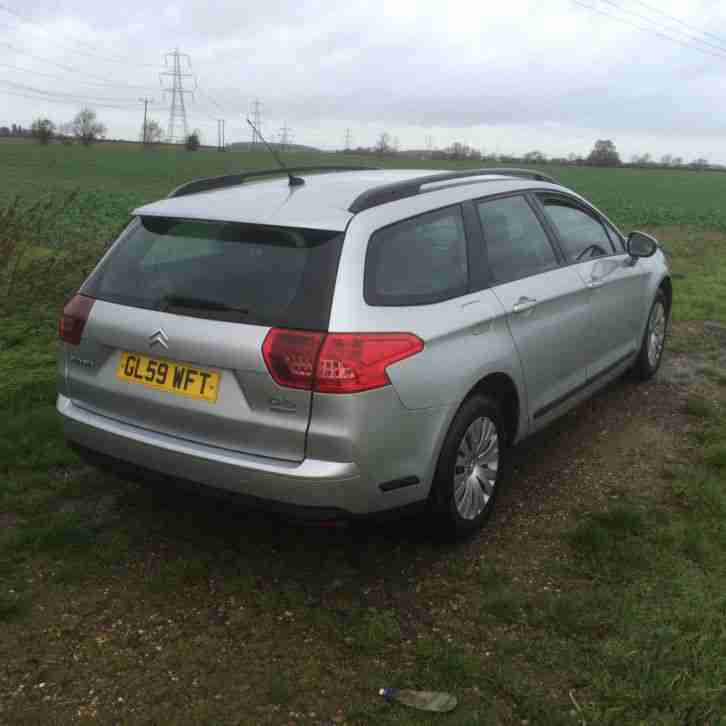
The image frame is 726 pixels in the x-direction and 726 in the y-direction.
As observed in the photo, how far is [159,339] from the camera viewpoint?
3328 mm

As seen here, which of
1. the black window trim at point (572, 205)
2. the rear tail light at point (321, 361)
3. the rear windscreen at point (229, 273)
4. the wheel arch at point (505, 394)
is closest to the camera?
the rear tail light at point (321, 361)


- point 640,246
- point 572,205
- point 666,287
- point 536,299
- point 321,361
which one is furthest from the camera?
point 666,287

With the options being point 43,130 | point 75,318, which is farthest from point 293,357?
point 43,130

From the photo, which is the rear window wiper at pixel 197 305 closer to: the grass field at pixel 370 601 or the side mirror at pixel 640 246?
the grass field at pixel 370 601

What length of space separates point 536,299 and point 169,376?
1.95 metres

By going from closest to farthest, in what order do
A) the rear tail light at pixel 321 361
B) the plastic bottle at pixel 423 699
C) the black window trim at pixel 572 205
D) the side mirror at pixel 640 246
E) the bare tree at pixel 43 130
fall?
1. the plastic bottle at pixel 423 699
2. the rear tail light at pixel 321 361
3. the black window trim at pixel 572 205
4. the side mirror at pixel 640 246
5. the bare tree at pixel 43 130

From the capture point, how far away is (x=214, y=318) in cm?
326

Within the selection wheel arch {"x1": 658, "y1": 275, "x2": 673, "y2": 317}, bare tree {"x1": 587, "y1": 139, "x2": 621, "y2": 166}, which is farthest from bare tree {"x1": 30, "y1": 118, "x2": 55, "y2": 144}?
wheel arch {"x1": 658, "y1": 275, "x2": 673, "y2": 317}

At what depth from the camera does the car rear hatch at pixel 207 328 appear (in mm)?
3150

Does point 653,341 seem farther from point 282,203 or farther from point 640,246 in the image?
point 282,203

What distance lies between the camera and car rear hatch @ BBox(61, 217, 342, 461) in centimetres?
315

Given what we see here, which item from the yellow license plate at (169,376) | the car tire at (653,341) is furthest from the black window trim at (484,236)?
the car tire at (653,341)

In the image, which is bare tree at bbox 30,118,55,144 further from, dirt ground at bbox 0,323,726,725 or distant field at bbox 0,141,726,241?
dirt ground at bbox 0,323,726,725

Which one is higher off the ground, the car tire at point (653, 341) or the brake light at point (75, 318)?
the brake light at point (75, 318)
